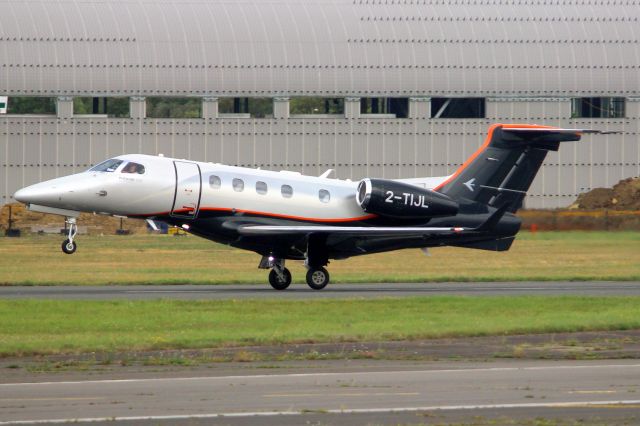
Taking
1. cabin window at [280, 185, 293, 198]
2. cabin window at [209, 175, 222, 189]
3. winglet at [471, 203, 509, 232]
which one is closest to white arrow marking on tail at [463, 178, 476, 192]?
winglet at [471, 203, 509, 232]

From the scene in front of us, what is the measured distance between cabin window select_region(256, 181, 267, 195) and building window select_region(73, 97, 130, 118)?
29.0 meters

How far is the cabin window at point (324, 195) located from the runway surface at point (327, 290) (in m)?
2.44

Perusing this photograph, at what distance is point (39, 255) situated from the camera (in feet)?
160

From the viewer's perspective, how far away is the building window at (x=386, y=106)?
6512cm

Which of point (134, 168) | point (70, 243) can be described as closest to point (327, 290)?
point (134, 168)

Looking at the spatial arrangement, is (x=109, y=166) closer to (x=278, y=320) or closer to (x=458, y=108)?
(x=278, y=320)

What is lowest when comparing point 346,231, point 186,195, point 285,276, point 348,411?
point 348,411

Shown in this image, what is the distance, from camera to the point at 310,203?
36.5 meters

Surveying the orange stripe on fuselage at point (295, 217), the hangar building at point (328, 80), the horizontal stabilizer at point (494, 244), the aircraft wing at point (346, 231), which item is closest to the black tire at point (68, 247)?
the orange stripe on fuselage at point (295, 217)

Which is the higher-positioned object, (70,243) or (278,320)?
(70,243)

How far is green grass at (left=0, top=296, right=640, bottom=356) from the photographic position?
23.8 m

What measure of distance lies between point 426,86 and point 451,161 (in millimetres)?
3844

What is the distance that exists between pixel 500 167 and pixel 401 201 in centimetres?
337

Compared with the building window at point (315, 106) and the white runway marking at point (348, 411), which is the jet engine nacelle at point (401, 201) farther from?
the building window at point (315, 106)
